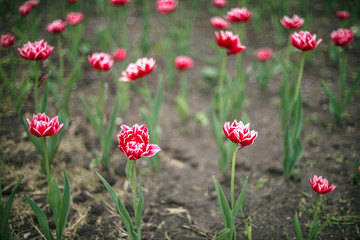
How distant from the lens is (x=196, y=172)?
218cm

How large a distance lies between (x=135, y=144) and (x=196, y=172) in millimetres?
1124

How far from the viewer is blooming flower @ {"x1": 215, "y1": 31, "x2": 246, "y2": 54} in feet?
5.58

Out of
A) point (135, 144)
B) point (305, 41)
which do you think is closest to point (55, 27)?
point (135, 144)

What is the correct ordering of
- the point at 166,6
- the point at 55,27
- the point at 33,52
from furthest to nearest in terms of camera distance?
the point at 166,6 → the point at 55,27 → the point at 33,52

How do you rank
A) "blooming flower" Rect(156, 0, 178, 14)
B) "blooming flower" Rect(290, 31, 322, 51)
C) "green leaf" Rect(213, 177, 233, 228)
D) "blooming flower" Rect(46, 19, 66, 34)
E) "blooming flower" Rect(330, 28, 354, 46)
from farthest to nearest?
"blooming flower" Rect(156, 0, 178, 14), "blooming flower" Rect(46, 19, 66, 34), "blooming flower" Rect(330, 28, 354, 46), "blooming flower" Rect(290, 31, 322, 51), "green leaf" Rect(213, 177, 233, 228)

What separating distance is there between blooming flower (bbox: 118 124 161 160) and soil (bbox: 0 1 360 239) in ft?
2.25

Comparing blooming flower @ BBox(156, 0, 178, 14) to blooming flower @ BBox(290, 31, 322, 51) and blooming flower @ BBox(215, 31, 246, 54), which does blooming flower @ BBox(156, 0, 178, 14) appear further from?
blooming flower @ BBox(290, 31, 322, 51)

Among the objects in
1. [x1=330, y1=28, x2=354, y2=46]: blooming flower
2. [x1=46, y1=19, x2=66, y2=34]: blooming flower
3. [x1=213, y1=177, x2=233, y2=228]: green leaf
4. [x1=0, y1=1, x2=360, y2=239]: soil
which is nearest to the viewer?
[x1=213, y1=177, x2=233, y2=228]: green leaf

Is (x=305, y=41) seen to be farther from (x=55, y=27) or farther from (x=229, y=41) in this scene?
(x=55, y=27)

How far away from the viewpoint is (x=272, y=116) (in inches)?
101

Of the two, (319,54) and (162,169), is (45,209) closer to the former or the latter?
(162,169)

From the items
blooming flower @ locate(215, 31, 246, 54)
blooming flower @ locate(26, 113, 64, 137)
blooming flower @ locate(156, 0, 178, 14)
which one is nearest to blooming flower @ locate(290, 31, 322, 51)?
blooming flower @ locate(215, 31, 246, 54)

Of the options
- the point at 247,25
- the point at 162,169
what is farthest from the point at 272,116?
the point at 247,25

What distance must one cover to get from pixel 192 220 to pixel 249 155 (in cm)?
77
